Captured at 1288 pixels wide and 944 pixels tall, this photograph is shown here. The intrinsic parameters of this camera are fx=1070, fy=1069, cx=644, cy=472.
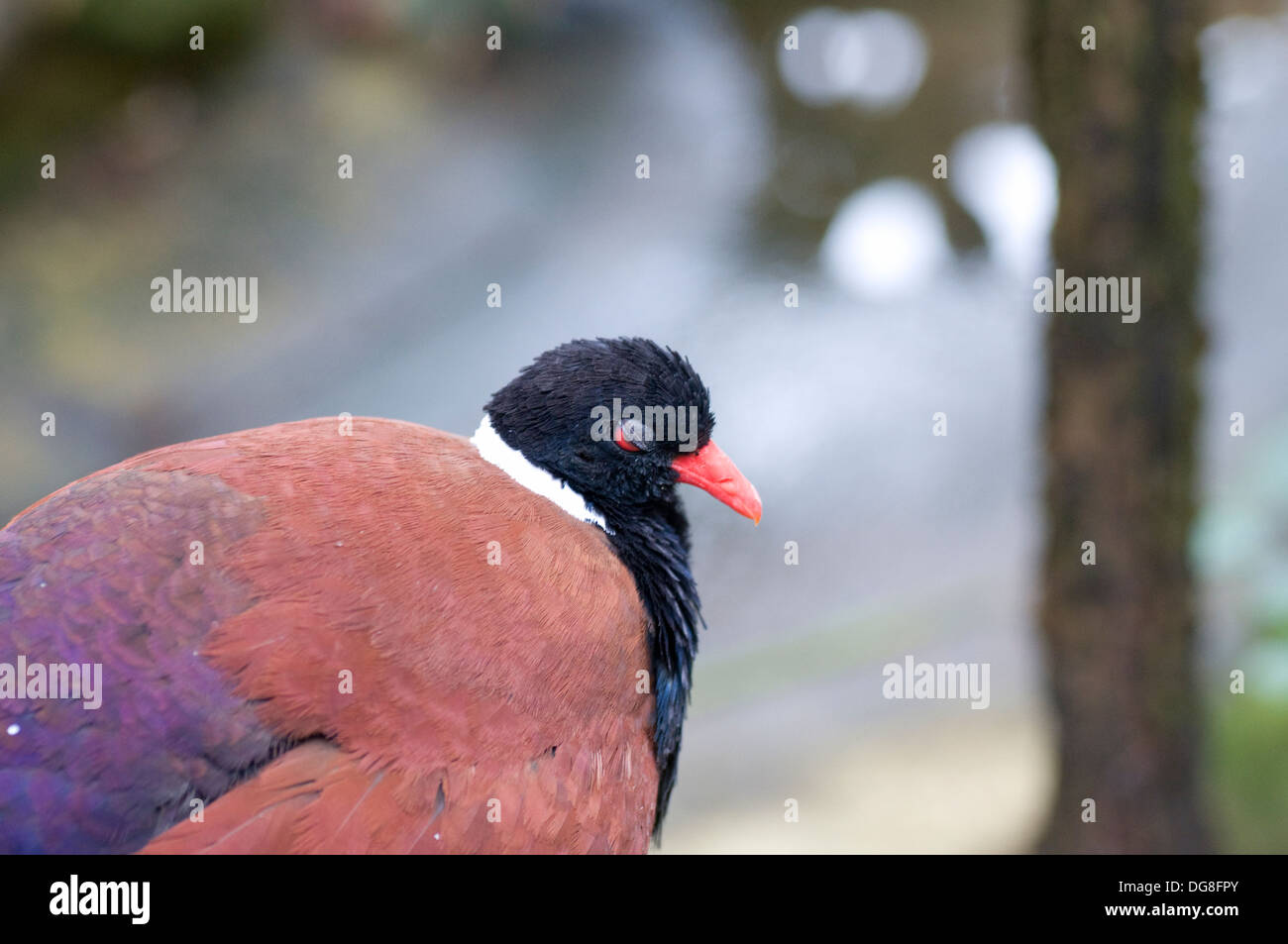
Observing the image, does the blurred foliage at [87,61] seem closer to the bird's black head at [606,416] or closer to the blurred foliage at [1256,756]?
the bird's black head at [606,416]

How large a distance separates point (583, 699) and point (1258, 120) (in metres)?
6.50

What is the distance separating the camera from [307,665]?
1629mm

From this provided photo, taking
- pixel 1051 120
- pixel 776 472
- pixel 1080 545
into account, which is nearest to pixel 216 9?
pixel 776 472

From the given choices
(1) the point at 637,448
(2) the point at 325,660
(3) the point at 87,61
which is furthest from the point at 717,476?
(3) the point at 87,61

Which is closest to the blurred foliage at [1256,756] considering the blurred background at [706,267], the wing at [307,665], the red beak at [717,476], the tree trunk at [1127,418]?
the blurred background at [706,267]

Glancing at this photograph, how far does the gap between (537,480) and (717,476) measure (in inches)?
14.3

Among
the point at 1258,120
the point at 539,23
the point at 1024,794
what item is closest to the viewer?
the point at 1024,794

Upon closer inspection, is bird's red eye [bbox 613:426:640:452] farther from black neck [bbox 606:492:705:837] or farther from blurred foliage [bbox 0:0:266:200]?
blurred foliage [bbox 0:0:266:200]

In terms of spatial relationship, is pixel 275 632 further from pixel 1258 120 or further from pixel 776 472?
pixel 1258 120

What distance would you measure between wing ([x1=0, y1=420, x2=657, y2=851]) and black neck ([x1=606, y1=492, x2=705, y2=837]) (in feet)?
0.43

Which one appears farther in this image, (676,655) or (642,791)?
(676,655)

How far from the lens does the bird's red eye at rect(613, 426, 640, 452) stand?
2.02 meters

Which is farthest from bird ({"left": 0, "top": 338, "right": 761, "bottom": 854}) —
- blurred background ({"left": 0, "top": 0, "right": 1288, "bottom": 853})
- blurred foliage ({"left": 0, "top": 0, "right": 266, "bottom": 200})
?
blurred foliage ({"left": 0, "top": 0, "right": 266, "bottom": 200})

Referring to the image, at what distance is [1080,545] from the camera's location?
293cm
